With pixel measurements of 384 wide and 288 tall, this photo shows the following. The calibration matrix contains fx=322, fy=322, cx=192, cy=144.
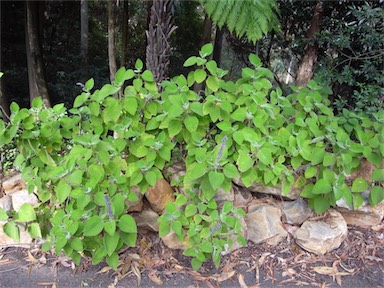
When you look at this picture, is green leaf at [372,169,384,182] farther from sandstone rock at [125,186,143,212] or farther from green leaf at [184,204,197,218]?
sandstone rock at [125,186,143,212]

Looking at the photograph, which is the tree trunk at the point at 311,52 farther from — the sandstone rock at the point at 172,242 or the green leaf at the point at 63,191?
the green leaf at the point at 63,191

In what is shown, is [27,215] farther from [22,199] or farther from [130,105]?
[130,105]

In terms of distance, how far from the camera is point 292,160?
7.17 ft

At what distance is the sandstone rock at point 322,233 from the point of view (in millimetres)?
2299

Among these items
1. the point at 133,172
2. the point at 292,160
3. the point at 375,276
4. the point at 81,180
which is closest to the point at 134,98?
the point at 133,172

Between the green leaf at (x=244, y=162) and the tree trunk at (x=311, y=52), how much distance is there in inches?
74.3

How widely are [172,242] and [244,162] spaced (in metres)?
0.84

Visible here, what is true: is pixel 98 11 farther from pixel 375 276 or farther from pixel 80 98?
pixel 375 276

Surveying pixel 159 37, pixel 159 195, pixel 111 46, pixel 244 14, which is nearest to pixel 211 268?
pixel 159 195

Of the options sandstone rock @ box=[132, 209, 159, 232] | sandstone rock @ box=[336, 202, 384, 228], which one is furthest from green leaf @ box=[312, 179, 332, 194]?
sandstone rock @ box=[132, 209, 159, 232]

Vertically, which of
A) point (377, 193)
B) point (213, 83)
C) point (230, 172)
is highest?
point (213, 83)

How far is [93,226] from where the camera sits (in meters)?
1.72

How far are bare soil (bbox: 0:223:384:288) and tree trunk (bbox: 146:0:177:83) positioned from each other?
1.34m

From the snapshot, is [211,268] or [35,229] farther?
[211,268]
